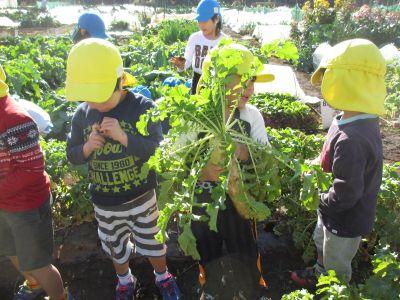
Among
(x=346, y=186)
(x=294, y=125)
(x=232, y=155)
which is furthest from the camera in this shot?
(x=294, y=125)

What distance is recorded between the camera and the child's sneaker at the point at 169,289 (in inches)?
Result: 106

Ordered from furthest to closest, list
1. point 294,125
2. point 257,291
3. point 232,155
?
point 294,125
point 257,291
point 232,155

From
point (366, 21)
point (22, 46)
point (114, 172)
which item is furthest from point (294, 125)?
point (366, 21)

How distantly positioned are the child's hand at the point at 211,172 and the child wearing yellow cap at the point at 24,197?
93cm

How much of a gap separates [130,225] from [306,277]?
1.31 meters

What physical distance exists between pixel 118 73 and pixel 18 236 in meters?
1.11

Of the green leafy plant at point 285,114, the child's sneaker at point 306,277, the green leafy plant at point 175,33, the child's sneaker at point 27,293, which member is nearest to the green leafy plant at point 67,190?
the child's sneaker at point 27,293

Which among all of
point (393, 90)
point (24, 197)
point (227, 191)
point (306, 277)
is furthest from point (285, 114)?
point (24, 197)

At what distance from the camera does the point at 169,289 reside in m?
2.70

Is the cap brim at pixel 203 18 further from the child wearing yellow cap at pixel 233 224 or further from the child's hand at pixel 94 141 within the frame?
the child's hand at pixel 94 141

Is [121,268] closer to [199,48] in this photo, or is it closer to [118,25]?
[199,48]

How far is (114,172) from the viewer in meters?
2.33

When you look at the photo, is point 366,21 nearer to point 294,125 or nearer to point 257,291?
point 294,125

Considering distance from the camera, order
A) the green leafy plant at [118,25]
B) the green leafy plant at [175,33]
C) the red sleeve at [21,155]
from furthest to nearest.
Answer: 1. the green leafy plant at [118,25]
2. the green leafy plant at [175,33]
3. the red sleeve at [21,155]
